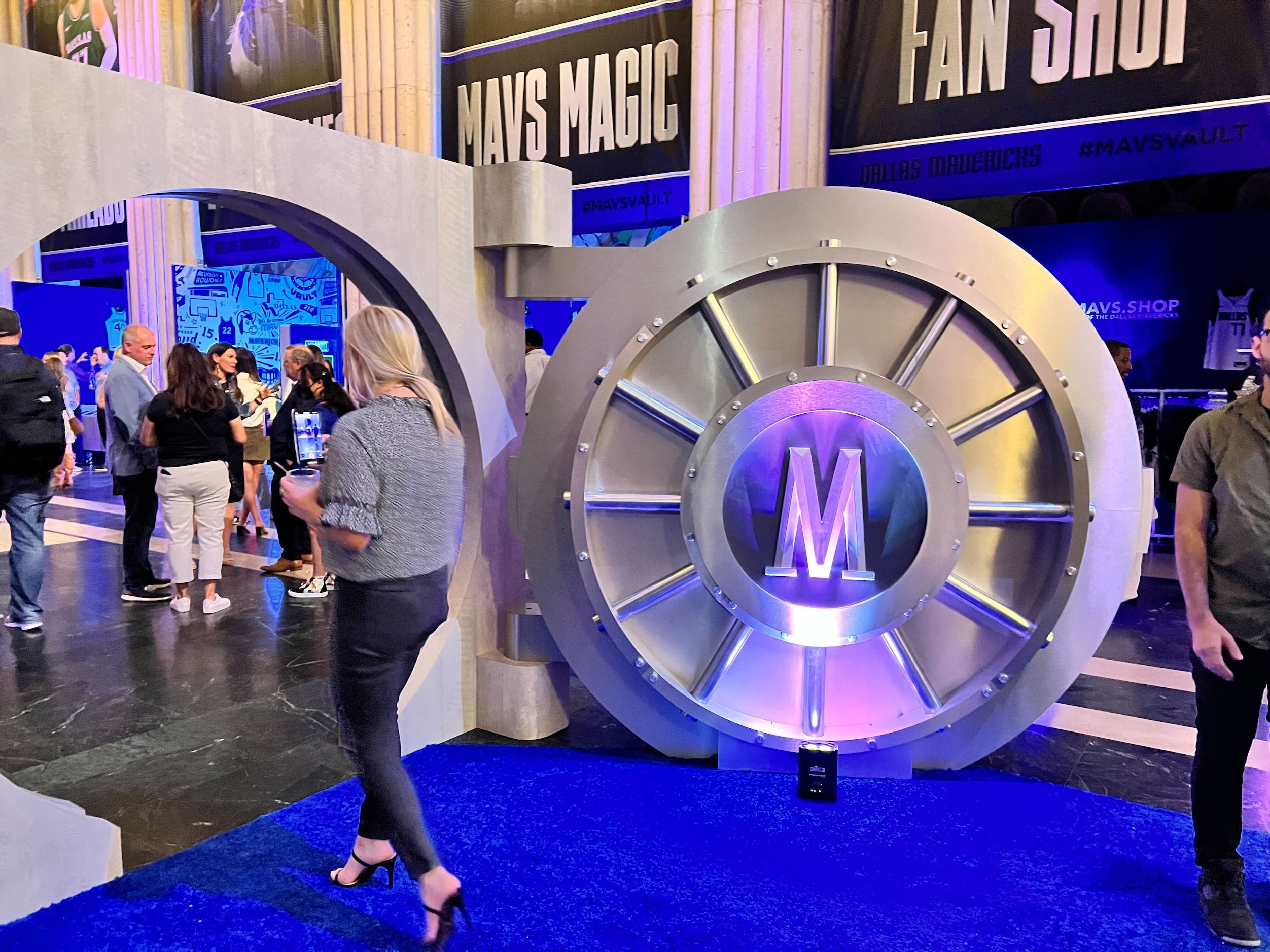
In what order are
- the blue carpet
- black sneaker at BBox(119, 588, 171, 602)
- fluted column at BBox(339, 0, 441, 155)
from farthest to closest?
1. fluted column at BBox(339, 0, 441, 155)
2. black sneaker at BBox(119, 588, 171, 602)
3. the blue carpet

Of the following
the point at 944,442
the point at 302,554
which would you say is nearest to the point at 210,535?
the point at 302,554

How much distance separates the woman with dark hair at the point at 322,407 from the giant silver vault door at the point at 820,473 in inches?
107

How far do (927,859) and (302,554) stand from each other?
17.4 ft

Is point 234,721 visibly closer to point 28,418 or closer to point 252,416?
point 28,418

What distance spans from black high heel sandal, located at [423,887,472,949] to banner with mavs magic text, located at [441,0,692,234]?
19.6ft

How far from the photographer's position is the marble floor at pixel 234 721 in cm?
343

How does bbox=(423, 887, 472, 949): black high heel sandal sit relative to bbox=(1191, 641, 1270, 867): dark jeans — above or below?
below

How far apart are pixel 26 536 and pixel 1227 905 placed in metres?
5.73

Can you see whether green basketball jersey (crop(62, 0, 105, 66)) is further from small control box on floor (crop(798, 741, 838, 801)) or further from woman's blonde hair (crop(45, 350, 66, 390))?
small control box on floor (crop(798, 741, 838, 801))

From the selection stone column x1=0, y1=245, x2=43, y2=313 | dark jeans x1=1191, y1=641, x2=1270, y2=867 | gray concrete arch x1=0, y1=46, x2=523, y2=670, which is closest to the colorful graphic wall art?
stone column x1=0, y1=245, x2=43, y2=313

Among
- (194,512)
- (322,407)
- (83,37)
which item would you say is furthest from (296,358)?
(83,37)

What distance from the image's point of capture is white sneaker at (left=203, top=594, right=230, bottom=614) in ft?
19.2

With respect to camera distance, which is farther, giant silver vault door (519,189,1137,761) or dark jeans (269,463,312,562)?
dark jeans (269,463,312,562)

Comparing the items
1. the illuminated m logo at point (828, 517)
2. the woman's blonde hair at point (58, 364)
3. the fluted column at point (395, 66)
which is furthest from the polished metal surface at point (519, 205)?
the woman's blonde hair at point (58, 364)
